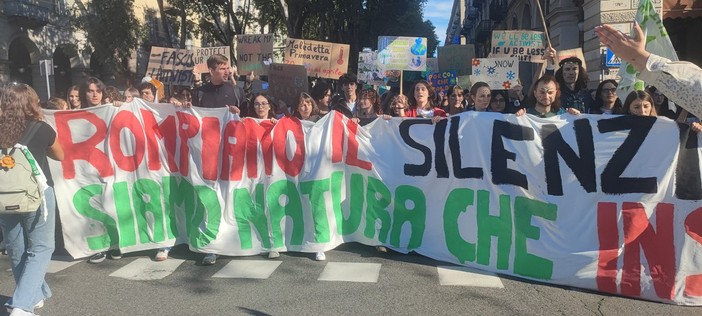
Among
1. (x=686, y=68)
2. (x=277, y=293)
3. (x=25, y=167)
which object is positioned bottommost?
(x=277, y=293)

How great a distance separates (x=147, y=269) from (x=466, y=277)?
2.71 m

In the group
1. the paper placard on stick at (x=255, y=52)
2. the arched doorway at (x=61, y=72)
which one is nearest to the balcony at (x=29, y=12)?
the arched doorway at (x=61, y=72)

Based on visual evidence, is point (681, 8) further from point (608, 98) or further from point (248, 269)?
point (248, 269)

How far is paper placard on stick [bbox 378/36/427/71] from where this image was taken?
31.5ft

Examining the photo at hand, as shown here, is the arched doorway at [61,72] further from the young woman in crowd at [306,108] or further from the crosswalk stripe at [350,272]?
the crosswalk stripe at [350,272]

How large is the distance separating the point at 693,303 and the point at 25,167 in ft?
15.0

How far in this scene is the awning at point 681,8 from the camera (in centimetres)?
1081

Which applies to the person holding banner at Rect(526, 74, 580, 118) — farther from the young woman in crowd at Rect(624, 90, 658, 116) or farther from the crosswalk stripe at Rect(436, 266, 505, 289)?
the crosswalk stripe at Rect(436, 266, 505, 289)

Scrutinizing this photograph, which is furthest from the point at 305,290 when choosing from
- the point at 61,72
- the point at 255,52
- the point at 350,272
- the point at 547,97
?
the point at 61,72

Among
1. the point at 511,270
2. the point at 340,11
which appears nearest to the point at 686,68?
the point at 511,270

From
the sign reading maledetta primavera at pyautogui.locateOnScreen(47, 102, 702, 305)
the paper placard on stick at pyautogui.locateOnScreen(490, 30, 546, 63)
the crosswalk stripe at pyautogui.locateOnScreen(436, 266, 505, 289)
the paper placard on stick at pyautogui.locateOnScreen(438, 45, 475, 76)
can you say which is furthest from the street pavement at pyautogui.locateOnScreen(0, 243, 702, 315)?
the paper placard on stick at pyautogui.locateOnScreen(438, 45, 475, 76)

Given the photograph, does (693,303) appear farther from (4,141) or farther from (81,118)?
(81,118)

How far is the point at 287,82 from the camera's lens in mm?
7172

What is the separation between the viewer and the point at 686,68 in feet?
8.14
